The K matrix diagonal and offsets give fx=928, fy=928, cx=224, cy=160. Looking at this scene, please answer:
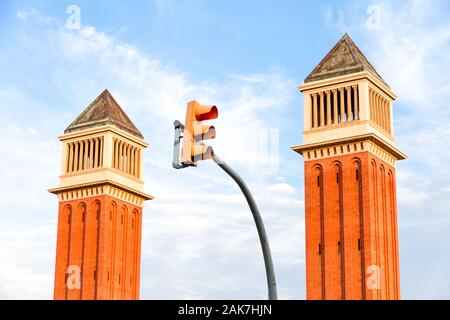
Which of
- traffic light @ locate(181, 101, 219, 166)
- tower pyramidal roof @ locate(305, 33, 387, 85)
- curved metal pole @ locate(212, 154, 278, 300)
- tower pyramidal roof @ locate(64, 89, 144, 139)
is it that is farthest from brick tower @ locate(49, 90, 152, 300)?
traffic light @ locate(181, 101, 219, 166)

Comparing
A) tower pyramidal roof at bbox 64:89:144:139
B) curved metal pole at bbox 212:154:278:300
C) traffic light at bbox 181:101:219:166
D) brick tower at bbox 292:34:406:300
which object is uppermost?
tower pyramidal roof at bbox 64:89:144:139

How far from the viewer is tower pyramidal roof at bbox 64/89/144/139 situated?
6894cm

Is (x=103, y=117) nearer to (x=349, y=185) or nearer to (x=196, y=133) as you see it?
(x=349, y=185)

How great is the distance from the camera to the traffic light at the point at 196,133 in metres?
15.8

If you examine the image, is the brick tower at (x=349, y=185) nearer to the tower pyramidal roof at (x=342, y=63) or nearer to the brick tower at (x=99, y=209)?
the tower pyramidal roof at (x=342, y=63)

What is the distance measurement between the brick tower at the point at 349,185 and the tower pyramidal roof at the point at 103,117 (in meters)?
17.3

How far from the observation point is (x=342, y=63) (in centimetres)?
5838

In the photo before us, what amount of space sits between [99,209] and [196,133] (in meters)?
52.1

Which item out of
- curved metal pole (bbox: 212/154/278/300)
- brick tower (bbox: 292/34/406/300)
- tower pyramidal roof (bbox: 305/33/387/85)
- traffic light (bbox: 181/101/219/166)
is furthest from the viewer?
tower pyramidal roof (bbox: 305/33/387/85)

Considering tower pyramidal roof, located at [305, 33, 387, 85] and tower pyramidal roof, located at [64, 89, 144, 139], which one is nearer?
tower pyramidal roof, located at [305, 33, 387, 85]

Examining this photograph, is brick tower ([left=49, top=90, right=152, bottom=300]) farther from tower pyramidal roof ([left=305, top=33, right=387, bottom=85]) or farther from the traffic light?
the traffic light

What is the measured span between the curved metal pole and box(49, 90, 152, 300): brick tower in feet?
159

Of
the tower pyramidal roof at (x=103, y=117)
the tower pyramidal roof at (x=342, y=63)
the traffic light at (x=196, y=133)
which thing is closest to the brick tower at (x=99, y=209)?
the tower pyramidal roof at (x=103, y=117)

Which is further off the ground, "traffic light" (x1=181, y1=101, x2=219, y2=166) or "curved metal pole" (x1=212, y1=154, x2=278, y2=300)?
"traffic light" (x1=181, y1=101, x2=219, y2=166)
